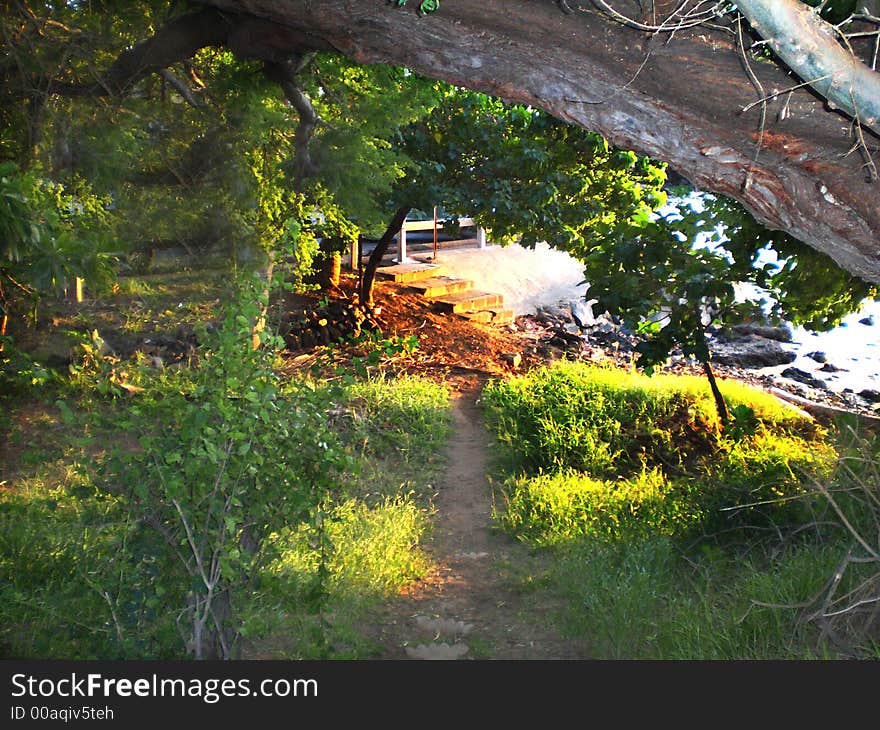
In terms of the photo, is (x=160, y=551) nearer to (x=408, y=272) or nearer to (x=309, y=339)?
(x=309, y=339)

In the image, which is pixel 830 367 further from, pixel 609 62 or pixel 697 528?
pixel 609 62

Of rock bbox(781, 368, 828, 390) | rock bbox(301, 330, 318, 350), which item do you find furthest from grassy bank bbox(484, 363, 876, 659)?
rock bbox(781, 368, 828, 390)

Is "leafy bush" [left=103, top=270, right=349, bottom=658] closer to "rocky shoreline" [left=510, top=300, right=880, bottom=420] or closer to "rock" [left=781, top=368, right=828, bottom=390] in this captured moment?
"rocky shoreline" [left=510, top=300, right=880, bottom=420]

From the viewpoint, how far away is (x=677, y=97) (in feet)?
11.7

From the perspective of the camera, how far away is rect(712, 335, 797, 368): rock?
52.3 feet

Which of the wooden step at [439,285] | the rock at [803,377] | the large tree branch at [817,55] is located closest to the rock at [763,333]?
the rock at [803,377]

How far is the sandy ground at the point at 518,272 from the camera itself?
52.3ft

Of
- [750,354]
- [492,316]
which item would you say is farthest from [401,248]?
[750,354]

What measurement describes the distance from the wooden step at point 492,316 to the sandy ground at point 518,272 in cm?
93

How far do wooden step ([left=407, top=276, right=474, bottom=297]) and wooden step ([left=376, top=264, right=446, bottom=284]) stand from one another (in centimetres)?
14

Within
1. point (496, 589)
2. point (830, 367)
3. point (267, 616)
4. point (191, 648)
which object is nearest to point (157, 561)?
point (191, 648)

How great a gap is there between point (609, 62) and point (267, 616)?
3041 mm

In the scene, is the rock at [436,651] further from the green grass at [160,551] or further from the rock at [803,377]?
the rock at [803,377]

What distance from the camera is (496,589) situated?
18.8 ft
